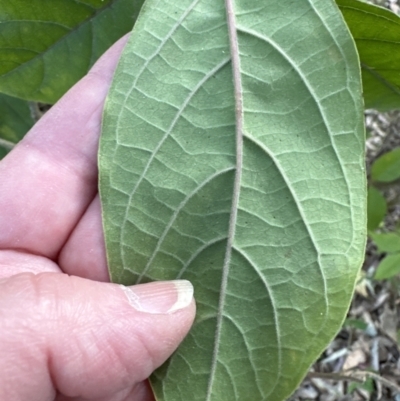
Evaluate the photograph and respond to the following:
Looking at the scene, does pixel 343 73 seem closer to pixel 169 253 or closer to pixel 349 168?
pixel 349 168

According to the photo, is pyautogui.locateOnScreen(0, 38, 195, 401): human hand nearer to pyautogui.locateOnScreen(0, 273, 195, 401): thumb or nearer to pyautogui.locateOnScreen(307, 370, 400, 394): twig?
pyautogui.locateOnScreen(0, 273, 195, 401): thumb

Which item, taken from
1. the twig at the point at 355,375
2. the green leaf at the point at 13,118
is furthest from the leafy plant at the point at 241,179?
the twig at the point at 355,375

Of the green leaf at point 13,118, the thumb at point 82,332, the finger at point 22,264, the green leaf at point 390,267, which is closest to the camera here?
the thumb at point 82,332

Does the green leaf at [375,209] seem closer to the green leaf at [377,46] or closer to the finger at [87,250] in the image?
the green leaf at [377,46]

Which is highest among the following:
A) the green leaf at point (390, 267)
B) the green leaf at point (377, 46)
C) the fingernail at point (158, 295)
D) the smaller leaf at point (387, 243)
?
the green leaf at point (377, 46)

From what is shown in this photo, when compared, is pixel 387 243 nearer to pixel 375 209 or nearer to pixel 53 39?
pixel 375 209
